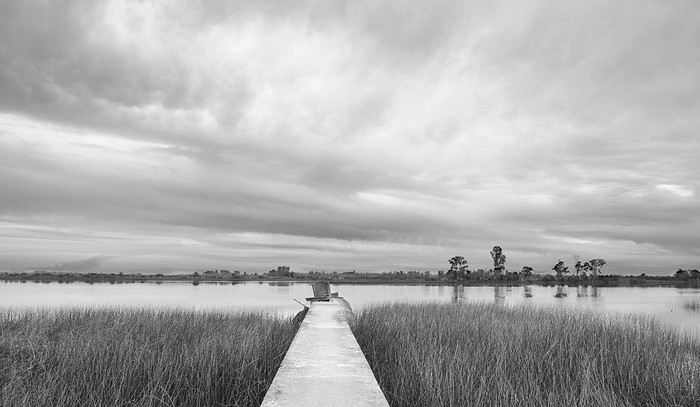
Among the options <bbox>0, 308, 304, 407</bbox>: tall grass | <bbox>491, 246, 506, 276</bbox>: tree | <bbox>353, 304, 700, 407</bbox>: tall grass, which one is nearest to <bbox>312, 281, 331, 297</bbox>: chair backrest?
<bbox>353, 304, 700, 407</bbox>: tall grass

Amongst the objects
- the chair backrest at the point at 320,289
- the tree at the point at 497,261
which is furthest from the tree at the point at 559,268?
the chair backrest at the point at 320,289

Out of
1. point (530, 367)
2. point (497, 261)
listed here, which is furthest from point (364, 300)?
point (497, 261)

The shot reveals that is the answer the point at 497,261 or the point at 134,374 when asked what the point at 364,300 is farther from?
the point at 497,261

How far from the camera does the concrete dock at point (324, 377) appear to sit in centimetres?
465

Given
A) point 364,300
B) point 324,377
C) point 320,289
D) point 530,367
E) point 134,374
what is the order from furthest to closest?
point 364,300
point 320,289
point 530,367
point 134,374
point 324,377

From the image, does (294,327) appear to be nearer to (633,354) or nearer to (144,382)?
(144,382)

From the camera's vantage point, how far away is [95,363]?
6.99m

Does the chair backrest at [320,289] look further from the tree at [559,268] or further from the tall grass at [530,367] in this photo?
the tree at [559,268]

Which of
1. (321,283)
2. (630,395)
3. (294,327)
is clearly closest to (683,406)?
(630,395)

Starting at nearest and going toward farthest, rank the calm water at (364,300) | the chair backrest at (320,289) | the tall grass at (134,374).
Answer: the tall grass at (134,374), the chair backrest at (320,289), the calm water at (364,300)

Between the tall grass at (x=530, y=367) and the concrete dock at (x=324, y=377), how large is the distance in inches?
27.4

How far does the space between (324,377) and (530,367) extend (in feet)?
13.1

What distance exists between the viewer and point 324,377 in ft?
18.5

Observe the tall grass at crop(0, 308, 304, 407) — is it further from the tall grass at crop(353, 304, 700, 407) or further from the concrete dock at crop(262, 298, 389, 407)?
the tall grass at crop(353, 304, 700, 407)
